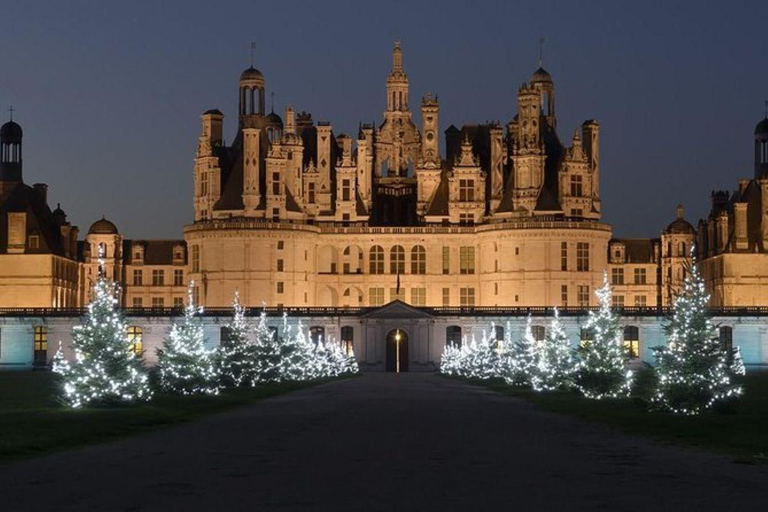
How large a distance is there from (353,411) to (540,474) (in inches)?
878

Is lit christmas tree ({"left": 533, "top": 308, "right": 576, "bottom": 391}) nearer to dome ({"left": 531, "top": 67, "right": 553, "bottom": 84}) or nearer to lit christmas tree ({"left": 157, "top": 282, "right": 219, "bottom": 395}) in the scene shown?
lit christmas tree ({"left": 157, "top": 282, "right": 219, "bottom": 395})

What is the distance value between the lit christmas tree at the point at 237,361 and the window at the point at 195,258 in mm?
48279

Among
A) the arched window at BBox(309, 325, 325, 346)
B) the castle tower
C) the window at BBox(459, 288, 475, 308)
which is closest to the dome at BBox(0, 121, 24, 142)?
the castle tower

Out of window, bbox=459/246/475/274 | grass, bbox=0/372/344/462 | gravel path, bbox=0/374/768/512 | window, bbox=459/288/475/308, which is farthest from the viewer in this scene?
window, bbox=459/246/475/274

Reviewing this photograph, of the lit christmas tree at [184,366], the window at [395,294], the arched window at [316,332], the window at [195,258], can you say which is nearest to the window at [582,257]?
the window at [395,294]

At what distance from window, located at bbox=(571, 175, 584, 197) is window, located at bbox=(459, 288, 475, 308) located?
11575 millimetres

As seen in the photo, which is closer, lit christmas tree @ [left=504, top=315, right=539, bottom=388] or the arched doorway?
lit christmas tree @ [left=504, top=315, right=539, bottom=388]

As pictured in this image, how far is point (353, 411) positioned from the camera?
48125mm

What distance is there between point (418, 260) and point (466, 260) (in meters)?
4.02

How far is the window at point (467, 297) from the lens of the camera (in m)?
131

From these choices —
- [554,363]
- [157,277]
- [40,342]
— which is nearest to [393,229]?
[157,277]

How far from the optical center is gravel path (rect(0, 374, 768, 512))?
73.2 ft

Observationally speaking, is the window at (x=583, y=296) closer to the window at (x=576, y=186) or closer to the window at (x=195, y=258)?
the window at (x=576, y=186)

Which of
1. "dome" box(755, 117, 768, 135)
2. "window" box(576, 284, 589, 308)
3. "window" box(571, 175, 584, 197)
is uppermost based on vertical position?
"dome" box(755, 117, 768, 135)
